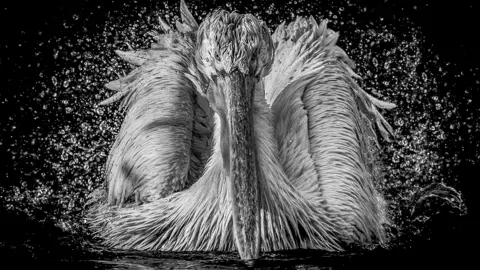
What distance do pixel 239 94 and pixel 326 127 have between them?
102 centimetres

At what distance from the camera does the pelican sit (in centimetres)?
437

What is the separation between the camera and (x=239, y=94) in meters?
4.33

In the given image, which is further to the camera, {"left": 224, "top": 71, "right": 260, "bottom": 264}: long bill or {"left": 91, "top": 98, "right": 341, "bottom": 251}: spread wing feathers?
{"left": 91, "top": 98, "right": 341, "bottom": 251}: spread wing feathers

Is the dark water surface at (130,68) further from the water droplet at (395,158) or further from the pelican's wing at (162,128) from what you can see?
the pelican's wing at (162,128)

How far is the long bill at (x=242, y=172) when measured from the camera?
4.25 meters

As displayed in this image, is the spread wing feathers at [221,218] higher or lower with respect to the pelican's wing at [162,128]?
lower

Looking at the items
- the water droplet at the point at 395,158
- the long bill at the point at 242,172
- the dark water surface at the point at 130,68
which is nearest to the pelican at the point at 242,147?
the long bill at the point at 242,172

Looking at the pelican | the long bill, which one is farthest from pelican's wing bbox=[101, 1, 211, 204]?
the long bill

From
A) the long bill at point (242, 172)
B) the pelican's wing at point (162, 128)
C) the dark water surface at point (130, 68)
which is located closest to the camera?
the long bill at point (242, 172)

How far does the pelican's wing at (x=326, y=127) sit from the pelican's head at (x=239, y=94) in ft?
1.94

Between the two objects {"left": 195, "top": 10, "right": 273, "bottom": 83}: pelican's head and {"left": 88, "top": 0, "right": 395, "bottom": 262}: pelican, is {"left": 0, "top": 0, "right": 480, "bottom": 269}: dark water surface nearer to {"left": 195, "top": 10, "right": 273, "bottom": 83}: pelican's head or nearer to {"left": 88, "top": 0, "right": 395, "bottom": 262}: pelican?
{"left": 88, "top": 0, "right": 395, "bottom": 262}: pelican

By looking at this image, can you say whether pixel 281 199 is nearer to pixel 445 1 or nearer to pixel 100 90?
pixel 100 90

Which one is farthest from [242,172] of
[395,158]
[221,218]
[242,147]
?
[395,158]

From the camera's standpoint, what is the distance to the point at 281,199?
14.6 feet
